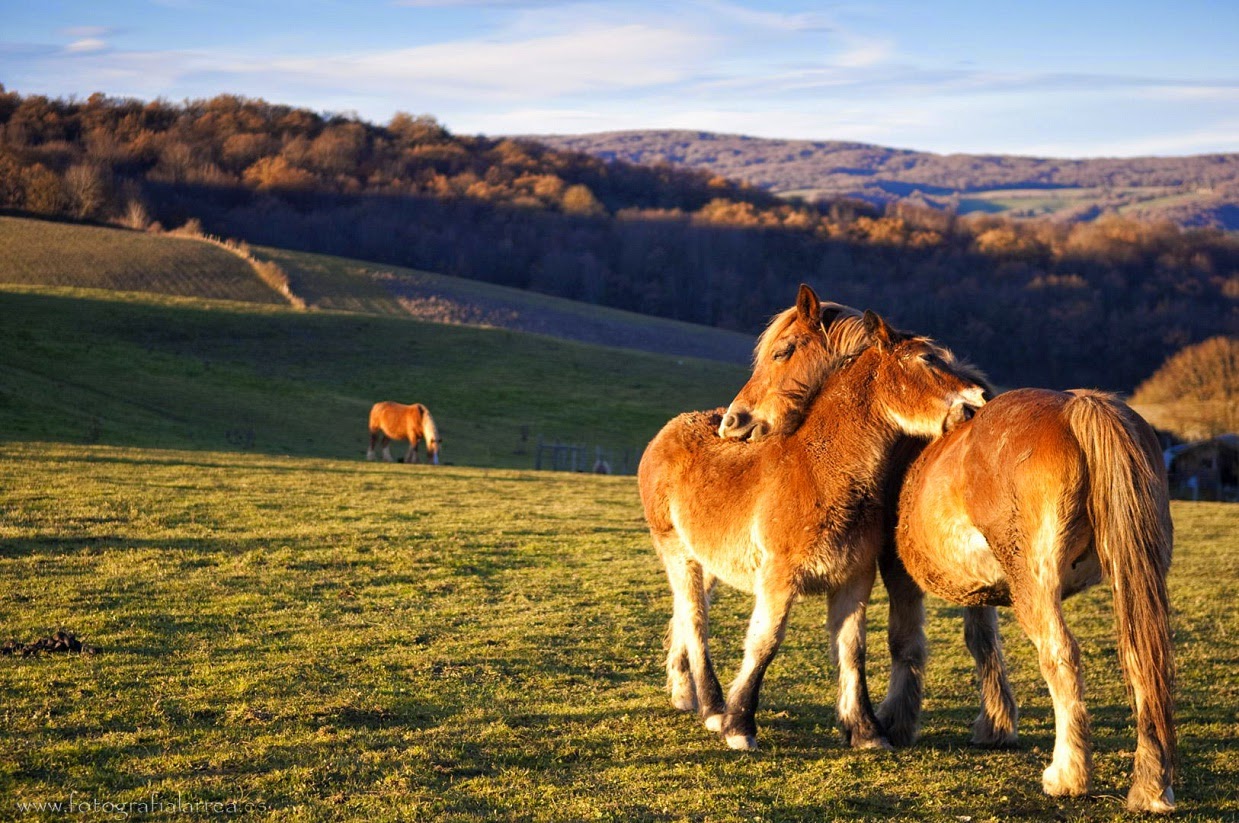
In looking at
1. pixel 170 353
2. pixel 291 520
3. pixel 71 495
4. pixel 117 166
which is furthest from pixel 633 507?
pixel 117 166

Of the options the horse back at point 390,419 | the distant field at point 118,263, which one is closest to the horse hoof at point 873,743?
the horse back at point 390,419

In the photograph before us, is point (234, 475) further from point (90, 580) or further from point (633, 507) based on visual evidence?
point (90, 580)

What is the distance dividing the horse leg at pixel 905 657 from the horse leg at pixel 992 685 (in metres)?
0.32

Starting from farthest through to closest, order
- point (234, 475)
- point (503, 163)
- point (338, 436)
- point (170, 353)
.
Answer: point (503, 163) → point (170, 353) → point (338, 436) → point (234, 475)

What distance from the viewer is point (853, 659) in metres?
6.25

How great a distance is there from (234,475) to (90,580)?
9.31 metres

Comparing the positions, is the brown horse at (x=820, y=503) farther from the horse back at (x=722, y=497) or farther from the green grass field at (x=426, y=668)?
the green grass field at (x=426, y=668)

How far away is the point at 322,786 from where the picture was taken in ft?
17.5

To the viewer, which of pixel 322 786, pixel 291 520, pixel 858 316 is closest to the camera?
pixel 322 786

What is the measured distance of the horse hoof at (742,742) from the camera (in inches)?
244

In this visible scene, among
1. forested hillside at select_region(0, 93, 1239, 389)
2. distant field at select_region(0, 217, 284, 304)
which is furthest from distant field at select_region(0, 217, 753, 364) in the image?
forested hillside at select_region(0, 93, 1239, 389)

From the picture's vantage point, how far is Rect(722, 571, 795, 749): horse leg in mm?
6062

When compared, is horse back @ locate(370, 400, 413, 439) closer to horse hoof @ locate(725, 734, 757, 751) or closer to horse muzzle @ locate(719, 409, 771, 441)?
horse muzzle @ locate(719, 409, 771, 441)

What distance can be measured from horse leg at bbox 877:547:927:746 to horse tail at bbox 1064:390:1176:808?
1.57 metres
